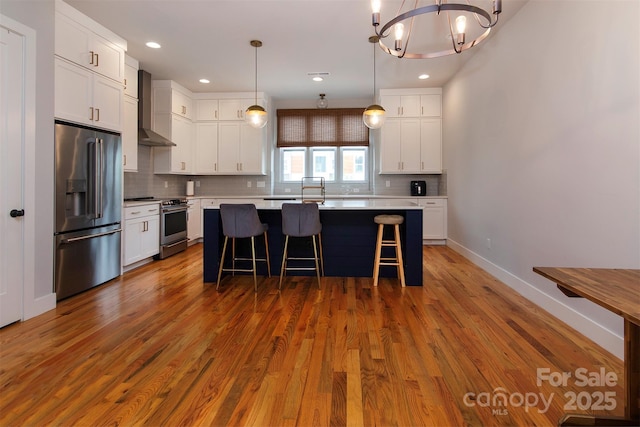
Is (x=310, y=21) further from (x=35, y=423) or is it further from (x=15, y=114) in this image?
(x=35, y=423)

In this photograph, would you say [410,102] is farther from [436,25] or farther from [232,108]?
[232,108]

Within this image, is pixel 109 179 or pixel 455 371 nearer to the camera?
pixel 455 371

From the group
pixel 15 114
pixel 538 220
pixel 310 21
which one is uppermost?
pixel 310 21

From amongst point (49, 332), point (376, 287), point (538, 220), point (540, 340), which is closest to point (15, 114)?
point (49, 332)

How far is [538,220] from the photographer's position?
9.78 ft

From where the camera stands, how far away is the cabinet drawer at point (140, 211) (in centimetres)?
401

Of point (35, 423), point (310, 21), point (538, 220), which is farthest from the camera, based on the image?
point (310, 21)

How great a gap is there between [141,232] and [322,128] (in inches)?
153

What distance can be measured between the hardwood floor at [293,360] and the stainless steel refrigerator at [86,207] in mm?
309

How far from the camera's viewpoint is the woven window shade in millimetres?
6613

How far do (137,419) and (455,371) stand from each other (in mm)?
1641

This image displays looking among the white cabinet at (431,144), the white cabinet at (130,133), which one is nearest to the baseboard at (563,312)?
the white cabinet at (431,144)

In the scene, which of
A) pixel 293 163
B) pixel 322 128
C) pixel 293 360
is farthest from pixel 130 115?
pixel 293 360

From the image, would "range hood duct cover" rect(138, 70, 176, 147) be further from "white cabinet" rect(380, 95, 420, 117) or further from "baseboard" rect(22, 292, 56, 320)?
"white cabinet" rect(380, 95, 420, 117)
